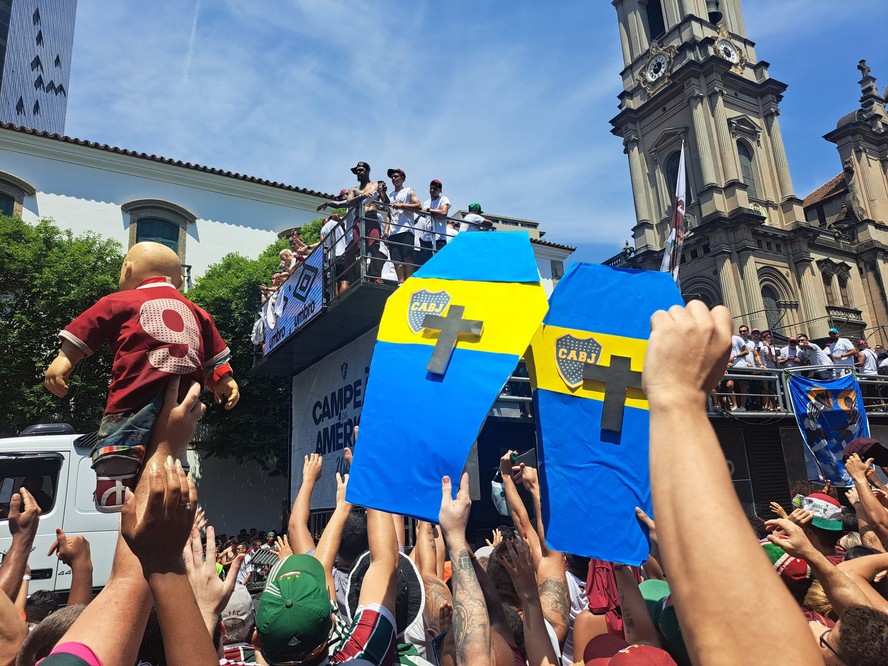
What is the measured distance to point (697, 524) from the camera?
3.59ft

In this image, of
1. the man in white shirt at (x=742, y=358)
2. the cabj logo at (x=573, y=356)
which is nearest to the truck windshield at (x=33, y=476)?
the cabj logo at (x=573, y=356)

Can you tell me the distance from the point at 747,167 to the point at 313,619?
37.1 metres

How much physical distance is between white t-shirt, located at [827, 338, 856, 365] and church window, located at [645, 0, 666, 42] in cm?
2832

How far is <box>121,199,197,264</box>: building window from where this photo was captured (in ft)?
70.6

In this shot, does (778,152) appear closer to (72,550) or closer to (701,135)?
(701,135)

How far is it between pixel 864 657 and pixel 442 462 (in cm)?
168

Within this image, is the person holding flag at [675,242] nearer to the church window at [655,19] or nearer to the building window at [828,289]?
the building window at [828,289]

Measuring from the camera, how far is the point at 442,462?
115 inches

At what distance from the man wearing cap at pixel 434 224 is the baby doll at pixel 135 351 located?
7.42 m

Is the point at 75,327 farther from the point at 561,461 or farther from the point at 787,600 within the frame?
the point at 787,600

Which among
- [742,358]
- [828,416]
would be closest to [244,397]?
[742,358]

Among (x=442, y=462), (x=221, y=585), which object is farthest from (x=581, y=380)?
(x=221, y=585)

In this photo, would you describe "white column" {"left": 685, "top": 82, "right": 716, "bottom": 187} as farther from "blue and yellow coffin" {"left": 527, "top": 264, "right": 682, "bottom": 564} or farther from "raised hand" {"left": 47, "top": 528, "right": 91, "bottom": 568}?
"raised hand" {"left": 47, "top": 528, "right": 91, "bottom": 568}

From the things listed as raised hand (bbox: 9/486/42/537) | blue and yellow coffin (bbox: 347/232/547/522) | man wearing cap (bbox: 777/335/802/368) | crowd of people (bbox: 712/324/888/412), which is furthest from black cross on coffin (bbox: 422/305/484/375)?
man wearing cap (bbox: 777/335/802/368)
